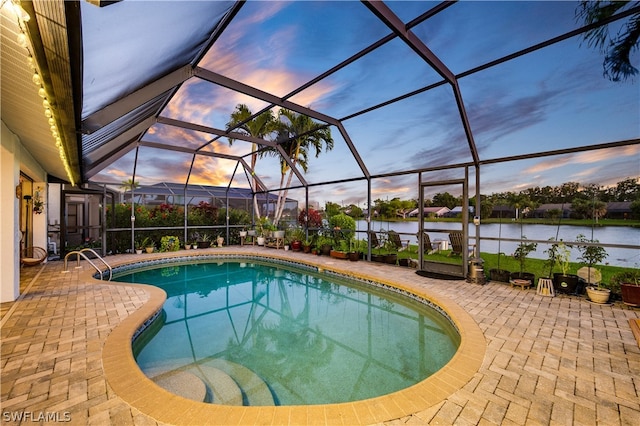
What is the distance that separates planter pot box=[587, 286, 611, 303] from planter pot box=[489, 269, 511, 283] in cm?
137

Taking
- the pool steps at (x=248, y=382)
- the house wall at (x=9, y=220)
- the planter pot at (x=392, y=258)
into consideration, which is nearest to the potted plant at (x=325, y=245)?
the planter pot at (x=392, y=258)

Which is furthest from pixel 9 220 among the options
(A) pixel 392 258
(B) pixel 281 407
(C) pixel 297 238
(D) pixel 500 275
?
(D) pixel 500 275

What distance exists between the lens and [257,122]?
11.2m

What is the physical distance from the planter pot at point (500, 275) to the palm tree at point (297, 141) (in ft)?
22.3

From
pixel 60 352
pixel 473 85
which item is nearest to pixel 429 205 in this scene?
pixel 473 85

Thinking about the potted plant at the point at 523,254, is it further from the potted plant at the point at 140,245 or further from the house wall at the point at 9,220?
the potted plant at the point at 140,245

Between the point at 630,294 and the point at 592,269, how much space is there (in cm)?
65

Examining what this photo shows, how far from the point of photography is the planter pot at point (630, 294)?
4262mm

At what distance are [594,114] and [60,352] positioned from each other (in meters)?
8.74

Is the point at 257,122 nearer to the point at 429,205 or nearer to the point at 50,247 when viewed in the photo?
the point at 429,205

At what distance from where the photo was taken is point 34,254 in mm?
7879

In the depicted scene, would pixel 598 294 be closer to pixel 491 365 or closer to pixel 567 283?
pixel 567 283

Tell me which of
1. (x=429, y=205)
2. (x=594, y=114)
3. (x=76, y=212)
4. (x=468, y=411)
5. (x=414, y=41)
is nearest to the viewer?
(x=468, y=411)

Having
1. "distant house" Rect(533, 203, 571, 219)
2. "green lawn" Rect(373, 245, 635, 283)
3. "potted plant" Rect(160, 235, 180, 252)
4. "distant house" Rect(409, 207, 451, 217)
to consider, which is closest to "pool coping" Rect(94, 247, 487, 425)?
"distant house" Rect(533, 203, 571, 219)
